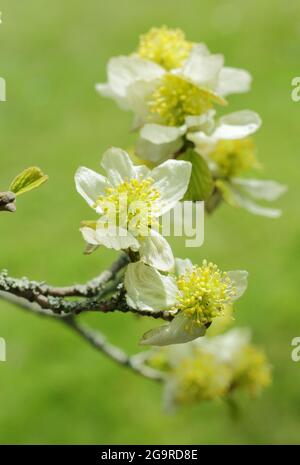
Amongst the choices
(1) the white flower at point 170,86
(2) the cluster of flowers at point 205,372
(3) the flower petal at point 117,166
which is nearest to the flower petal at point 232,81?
(1) the white flower at point 170,86

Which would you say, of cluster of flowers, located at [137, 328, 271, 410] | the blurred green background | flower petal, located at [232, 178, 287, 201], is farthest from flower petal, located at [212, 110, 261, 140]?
the blurred green background

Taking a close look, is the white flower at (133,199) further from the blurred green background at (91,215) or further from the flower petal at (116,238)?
the blurred green background at (91,215)

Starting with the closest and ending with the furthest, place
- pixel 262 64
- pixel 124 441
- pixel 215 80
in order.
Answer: pixel 215 80 < pixel 124 441 < pixel 262 64

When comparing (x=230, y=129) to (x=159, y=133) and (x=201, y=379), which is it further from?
(x=201, y=379)

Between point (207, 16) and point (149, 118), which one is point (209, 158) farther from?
point (207, 16)

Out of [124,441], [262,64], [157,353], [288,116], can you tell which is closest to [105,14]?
[262,64]
